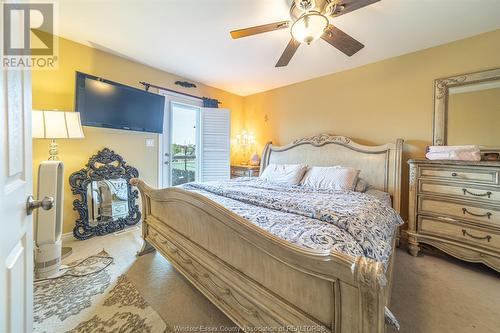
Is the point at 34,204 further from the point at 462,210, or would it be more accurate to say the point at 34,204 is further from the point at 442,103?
the point at 442,103

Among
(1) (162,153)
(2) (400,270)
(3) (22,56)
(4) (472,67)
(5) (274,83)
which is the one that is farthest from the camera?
(5) (274,83)

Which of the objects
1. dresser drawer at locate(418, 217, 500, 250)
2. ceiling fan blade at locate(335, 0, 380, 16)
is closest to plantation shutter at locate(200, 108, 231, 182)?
ceiling fan blade at locate(335, 0, 380, 16)

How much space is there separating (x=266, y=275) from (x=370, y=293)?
0.53 meters

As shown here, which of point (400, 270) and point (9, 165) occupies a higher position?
point (9, 165)

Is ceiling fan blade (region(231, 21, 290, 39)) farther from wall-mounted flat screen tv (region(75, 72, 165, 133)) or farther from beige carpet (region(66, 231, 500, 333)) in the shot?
beige carpet (region(66, 231, 500, 333))

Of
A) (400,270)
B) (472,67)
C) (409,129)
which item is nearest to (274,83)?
(409,129)

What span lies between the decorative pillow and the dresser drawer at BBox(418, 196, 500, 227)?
57cm

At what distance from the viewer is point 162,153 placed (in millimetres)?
3568

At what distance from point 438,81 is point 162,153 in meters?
4.04

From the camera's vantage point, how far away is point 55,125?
209 centimetres

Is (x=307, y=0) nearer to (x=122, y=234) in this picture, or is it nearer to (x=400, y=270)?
(x=400, y=270)

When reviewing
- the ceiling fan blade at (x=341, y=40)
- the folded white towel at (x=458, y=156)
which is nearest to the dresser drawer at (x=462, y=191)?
the folded white towel at (x=458, y=156)

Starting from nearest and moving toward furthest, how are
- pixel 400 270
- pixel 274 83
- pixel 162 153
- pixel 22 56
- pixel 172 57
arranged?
pixel 22 56
pixel 400 270
pixel 172 57
pixel 162 153
pixel 274 83

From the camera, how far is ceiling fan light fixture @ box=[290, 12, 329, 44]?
1.54 metres
